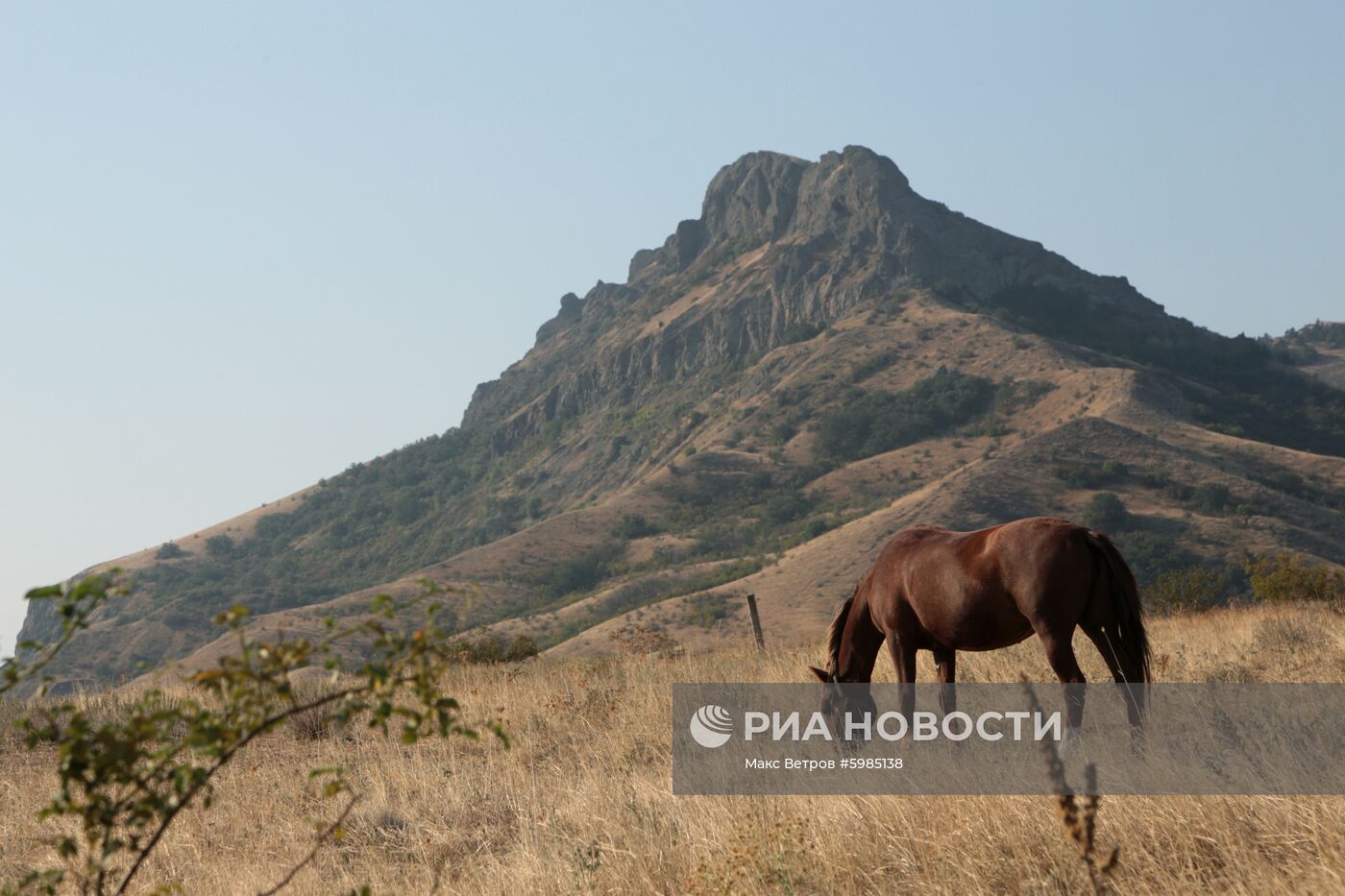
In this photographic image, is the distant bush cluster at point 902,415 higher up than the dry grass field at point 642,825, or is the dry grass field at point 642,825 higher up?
the distant bush cluster at point 902,415

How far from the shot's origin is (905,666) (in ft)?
27.8

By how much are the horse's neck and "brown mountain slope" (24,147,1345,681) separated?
40.7 m

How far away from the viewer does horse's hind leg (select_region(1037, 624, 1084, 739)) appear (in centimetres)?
731

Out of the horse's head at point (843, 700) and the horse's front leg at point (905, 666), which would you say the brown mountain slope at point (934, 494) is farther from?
the horse's front leg at point (905, 666)

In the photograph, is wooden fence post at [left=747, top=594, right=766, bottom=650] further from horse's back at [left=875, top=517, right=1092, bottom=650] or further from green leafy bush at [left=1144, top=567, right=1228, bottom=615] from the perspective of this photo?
green leafy bush at [left=1144, top=567, right=1228, bottom=615]

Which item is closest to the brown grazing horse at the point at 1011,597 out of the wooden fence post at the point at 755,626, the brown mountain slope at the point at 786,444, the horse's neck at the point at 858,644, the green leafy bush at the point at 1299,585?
the horse's neck at the point at 858,644

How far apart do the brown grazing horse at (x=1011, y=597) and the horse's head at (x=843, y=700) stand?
0.06m

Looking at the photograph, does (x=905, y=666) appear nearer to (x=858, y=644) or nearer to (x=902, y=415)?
(x=858, y=644)

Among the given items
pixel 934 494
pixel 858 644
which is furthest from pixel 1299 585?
pixel 934 494

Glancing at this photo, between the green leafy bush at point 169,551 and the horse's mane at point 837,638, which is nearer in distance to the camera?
the horse's mane at point 837,638

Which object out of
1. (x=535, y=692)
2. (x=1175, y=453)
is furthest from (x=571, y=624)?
(x=535, y=692)

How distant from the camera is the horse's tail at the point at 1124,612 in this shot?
7539mm

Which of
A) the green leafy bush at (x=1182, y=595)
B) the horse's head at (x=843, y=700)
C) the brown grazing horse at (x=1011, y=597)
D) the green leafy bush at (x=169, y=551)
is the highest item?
the green leafy bush at (x=169, y=551)

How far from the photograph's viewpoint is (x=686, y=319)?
135875 millimetres
